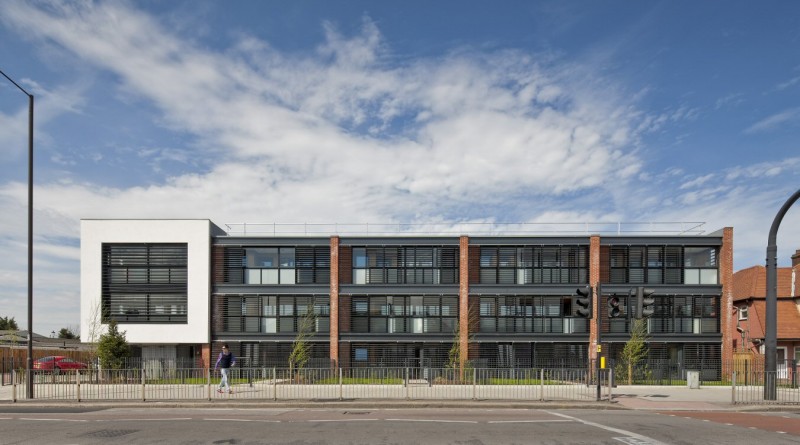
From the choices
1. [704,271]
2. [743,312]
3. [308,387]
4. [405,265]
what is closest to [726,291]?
[704,271]

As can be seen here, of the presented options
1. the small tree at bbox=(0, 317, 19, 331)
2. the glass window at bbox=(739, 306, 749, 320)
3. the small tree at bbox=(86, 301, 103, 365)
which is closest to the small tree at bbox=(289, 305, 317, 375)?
the small tree at bbox=(86, 301, 103, 365)

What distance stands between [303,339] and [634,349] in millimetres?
17610

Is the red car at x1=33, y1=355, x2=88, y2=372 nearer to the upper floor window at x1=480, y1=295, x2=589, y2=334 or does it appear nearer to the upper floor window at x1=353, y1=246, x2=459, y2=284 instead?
the upper floor window at x1=353, y1=246, x2=459, y2=284

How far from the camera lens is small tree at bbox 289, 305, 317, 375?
3175cm

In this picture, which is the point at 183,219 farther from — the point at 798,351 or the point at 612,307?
the point at 798,351

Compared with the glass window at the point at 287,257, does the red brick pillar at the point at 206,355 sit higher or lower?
lower

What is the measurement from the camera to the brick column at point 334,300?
1297 inches

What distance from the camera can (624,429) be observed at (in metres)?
13.5

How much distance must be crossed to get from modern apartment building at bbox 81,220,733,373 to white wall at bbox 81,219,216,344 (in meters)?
0.06

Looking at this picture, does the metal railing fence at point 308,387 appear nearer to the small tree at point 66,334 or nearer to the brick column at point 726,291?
the brick column at point 726,291

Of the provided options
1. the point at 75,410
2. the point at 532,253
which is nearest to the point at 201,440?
the point at 75,410

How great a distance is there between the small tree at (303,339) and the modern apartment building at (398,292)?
0.11 meters

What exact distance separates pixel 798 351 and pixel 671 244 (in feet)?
33.5

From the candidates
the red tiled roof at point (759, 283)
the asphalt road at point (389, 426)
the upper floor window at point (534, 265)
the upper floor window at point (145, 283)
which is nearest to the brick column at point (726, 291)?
the red tiled roof at point (759, 283)
